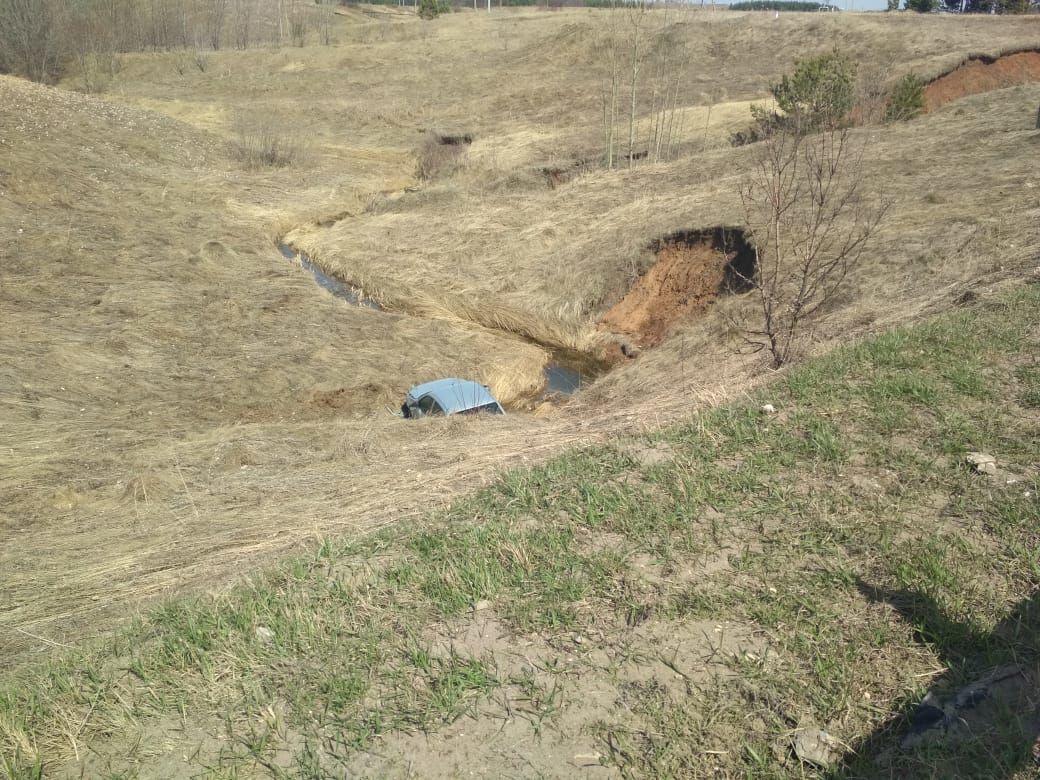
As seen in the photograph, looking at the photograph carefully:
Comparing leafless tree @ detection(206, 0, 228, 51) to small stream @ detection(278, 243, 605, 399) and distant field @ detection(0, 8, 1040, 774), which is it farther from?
small stream @ detection(278, 243, 605, 399)

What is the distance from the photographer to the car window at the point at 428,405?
12023 millimetres

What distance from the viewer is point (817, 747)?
3369 mm

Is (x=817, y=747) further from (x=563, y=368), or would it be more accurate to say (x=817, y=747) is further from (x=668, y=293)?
(x=668, y=293)

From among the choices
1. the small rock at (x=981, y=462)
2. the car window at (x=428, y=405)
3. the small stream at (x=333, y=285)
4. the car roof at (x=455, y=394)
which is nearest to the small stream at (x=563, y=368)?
the small stream at (x=333, y=285)

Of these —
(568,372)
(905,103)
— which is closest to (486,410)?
(568,372)

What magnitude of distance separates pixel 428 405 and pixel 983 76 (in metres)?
27.7

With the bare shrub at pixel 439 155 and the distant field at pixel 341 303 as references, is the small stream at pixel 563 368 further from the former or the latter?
the bare shrub at pixel 439 155

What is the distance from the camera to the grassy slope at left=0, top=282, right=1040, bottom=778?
3539mm

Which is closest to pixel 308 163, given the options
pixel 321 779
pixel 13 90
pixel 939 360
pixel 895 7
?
pixel 13 90

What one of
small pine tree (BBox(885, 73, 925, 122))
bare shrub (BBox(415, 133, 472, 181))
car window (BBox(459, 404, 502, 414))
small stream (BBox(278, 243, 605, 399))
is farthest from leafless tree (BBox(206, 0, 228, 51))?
car window (BBox(459, 404, 502, 414))

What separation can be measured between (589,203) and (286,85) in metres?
35.3

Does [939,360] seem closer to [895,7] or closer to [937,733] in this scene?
[937,733]

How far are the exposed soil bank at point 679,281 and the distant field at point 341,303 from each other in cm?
29

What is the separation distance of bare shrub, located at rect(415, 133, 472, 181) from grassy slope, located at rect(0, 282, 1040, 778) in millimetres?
27956
